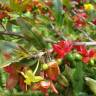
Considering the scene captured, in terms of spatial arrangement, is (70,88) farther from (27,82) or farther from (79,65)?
(27,82)

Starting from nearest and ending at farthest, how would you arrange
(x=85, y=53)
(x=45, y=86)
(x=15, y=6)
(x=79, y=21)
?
(x=45, y=86)
(x=85, y=53)
(x=15, y=6)
(x=79, y=21)

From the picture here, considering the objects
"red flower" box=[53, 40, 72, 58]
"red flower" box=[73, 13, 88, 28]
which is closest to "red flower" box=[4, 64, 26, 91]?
"red flower" box=[53, 40, 72, 58]

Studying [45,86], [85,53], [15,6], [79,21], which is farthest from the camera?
[79,21]

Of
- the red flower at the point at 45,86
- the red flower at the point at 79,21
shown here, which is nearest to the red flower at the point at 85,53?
the red flower at the point at 45,86

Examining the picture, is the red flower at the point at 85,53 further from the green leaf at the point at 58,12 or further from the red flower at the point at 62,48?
the green leaf at the point at 58,12

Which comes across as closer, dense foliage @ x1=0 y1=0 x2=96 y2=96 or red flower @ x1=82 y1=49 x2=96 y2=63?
dense foliage @ x1=0 y1=0 x2=96 y2=96

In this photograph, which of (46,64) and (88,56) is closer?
(46,64)

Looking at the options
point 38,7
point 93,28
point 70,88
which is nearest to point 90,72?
point 70,88

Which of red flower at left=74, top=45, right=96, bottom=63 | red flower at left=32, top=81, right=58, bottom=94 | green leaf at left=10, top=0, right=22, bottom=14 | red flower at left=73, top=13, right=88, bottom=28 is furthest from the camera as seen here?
red flower at left=73, top=13, right=88, bottom=28

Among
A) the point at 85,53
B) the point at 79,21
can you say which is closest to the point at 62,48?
the point at 85,53

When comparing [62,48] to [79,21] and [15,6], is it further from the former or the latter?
[79,21]

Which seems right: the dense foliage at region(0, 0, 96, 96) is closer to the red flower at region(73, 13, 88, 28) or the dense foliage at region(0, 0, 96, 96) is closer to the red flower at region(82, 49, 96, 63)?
the red flower at region(82, 49, 96, 63)
